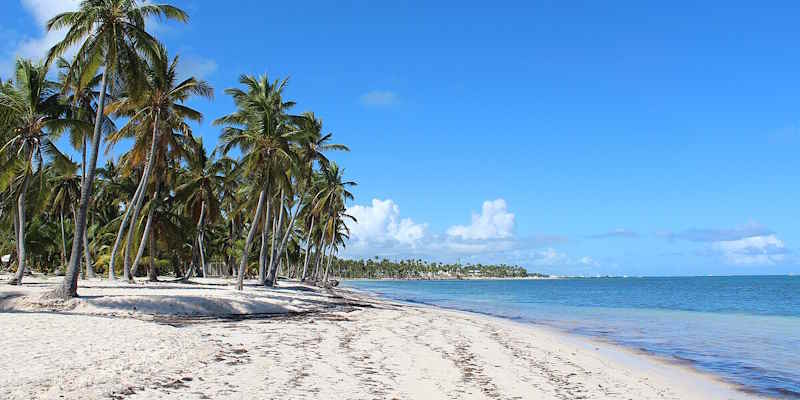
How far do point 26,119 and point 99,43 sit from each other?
304 inches

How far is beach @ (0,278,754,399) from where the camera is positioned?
7480mm

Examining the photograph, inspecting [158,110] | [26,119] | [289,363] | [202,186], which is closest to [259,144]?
[158,110]

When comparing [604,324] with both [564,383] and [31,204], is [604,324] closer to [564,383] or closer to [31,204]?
[564,383]

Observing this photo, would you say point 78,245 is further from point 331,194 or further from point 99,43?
point 331,194

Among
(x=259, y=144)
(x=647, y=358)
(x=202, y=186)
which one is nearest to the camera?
(x=647, y=358)

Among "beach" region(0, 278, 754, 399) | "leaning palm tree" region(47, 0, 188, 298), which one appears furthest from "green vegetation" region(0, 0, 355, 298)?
"beach" region(0, 278, 754, 399)

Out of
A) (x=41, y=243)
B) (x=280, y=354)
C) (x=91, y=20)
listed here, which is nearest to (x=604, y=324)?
(x=280, y=354)

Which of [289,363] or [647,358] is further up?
[289,363]

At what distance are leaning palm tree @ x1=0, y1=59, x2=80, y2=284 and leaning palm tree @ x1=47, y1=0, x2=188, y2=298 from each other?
4218 mm

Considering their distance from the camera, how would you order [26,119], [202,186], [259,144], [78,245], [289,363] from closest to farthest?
[289,363] < [78,245] < [26,119] < [259,144] < [202,186]

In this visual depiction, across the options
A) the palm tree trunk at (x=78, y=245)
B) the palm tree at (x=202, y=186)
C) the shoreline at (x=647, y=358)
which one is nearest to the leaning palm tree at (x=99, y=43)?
the palm tree trunk at (x=78, y=245)

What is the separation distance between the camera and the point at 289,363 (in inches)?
377

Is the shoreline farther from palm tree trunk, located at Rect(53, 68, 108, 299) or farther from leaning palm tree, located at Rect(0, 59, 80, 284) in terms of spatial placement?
leaning palm tree, located at Rect(0, 59, 80, 284)

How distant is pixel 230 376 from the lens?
8.23 meters
